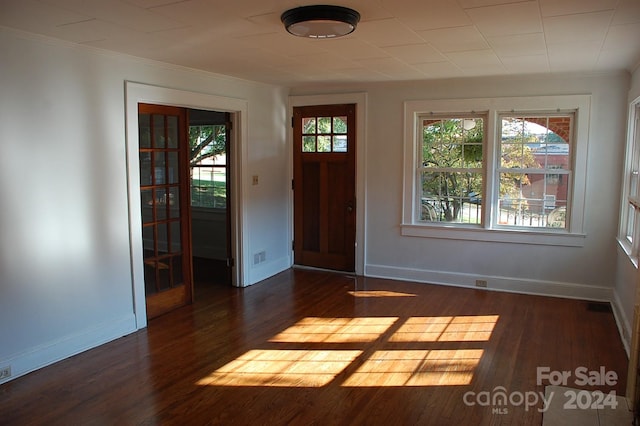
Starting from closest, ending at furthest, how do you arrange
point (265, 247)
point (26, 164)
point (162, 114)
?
point (26, 164), point (162, 114), point (265, 247)

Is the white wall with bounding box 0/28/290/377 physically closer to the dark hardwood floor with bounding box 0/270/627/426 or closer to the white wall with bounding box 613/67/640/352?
the dark hardwood floor with bounding box 0/270/627/426

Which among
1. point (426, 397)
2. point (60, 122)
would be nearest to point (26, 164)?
point (60, 122)

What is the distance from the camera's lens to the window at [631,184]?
4.39 meters

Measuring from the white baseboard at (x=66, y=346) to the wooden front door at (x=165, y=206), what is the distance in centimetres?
42

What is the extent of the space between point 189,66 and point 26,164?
1802 mm

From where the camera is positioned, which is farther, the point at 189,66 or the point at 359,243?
the point at 359,243

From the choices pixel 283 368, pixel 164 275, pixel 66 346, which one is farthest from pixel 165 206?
pixel 283 368

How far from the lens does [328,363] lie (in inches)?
145

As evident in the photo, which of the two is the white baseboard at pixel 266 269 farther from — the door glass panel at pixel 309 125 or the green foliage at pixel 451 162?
the green foliage at pixel 451 162

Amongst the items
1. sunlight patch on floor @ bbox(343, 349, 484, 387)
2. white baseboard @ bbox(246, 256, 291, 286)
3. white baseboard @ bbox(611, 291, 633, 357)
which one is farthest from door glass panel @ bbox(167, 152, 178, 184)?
white baseboard @ bbox(611, 291, 633, 357)

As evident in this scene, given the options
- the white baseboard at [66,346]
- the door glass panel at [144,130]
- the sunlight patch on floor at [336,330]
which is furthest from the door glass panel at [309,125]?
the white baseboard at [66,346]

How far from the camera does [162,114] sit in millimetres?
→ 4625

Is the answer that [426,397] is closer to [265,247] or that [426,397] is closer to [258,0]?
[258,0]

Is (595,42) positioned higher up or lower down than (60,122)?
higher up
